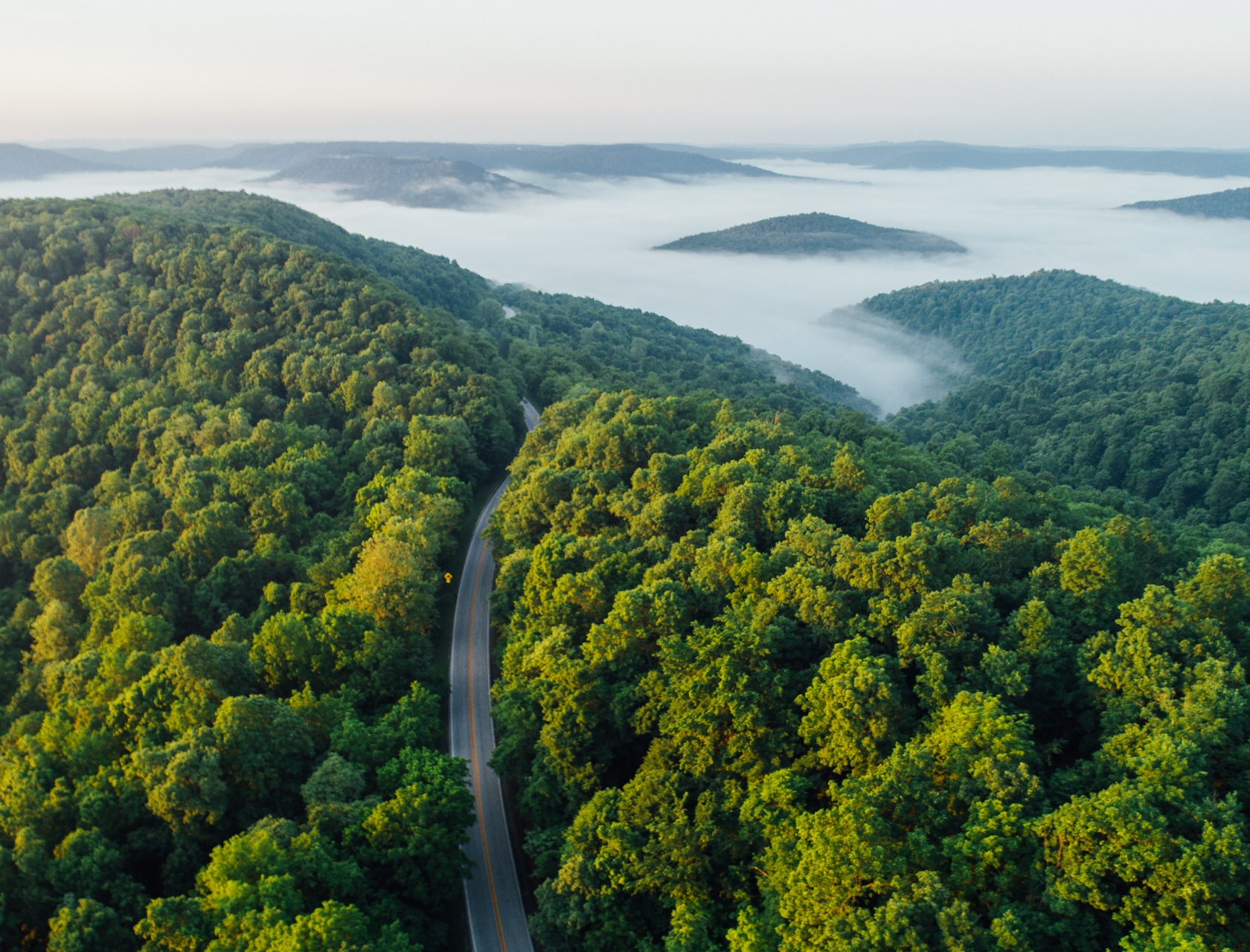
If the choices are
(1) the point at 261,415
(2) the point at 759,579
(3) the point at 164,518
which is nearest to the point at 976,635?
(2) the point at 759,579

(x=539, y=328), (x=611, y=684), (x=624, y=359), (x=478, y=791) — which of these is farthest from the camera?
(x=539, y=328)

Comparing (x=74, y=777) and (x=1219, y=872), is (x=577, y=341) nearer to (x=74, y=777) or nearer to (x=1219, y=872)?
(x=74, y=777)

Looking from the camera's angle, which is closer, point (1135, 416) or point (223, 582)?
point (223, 582)

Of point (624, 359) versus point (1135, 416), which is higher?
point (624, 359)

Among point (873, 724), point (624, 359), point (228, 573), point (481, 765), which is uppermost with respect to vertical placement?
point (624, 359)

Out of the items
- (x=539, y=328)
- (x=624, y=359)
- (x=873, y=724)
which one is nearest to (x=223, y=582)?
(x=873, y=724)

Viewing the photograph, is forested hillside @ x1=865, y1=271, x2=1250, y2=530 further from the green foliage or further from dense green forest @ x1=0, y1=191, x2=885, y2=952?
dense green forest @ x1=0, y1=191, x2=885, y2=952

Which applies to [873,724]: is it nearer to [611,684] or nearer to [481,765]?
[611,684]
